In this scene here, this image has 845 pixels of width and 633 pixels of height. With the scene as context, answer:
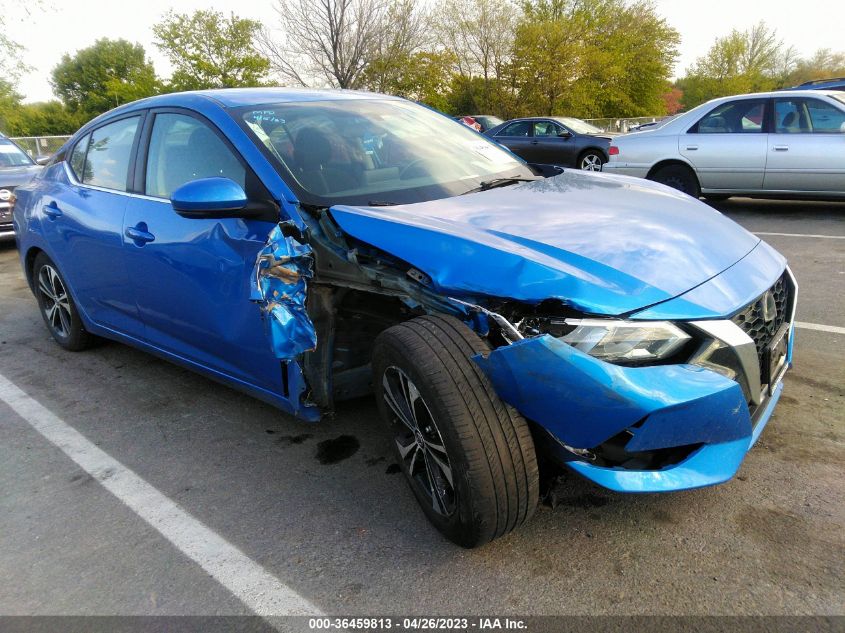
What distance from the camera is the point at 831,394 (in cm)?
327

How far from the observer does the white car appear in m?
7.78

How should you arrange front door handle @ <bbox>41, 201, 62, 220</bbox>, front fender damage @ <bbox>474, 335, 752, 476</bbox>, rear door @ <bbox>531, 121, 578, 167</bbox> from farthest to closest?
1. rear door @ <bbox>531, 121, 578, 167</bbox>
2. front door handle @ <bbox>41, 201, 62, 220</bbox>
3. front fender damage @ <bbox>474, 335, 752, 476</bbox>

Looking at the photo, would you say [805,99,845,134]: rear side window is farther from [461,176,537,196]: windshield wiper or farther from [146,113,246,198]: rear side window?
[146,113,246,198]: rear side window

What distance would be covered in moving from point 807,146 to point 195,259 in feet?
25.2

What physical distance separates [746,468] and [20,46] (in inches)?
1329

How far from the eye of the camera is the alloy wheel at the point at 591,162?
45.0ft

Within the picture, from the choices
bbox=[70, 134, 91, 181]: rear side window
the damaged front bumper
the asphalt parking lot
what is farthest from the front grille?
bbox=[70, 134, 91, 181]: rear side window

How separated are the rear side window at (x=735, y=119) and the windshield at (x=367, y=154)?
5985mm

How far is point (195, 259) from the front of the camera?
302 centimetres

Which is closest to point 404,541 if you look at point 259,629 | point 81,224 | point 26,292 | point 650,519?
point 259,629

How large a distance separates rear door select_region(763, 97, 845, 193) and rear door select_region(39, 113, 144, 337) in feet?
24.6

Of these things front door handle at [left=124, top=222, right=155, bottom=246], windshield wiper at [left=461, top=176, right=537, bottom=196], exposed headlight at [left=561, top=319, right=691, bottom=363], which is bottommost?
exposed headlight at [left=561, top=319, right=691, bottom=363]

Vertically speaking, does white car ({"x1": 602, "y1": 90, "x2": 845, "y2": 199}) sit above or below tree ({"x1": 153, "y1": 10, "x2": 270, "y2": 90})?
below

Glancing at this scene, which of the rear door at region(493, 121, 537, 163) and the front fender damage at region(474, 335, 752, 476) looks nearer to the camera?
the front fender damage at region(474, 335, 752, 476)
